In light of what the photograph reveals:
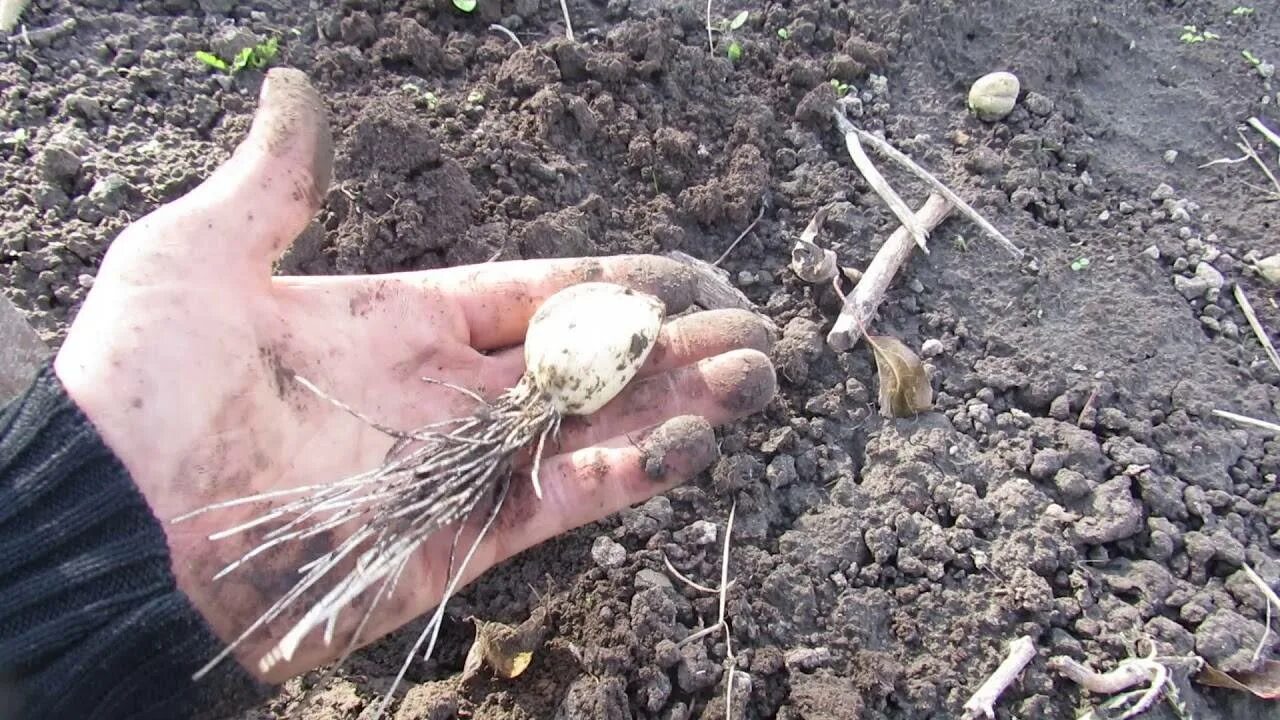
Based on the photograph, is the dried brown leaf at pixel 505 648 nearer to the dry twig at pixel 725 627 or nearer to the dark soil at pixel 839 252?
the dark soil at pixel 839 252

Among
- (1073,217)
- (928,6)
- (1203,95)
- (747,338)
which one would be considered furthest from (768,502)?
(1203,95)

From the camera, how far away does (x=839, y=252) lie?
2.66m

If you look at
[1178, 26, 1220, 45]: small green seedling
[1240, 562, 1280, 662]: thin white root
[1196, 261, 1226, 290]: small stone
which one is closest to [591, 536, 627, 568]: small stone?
[1240, 562, 1280, 662]: thin white root

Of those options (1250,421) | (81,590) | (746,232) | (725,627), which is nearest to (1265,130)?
(1250,421)

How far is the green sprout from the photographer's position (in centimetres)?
278

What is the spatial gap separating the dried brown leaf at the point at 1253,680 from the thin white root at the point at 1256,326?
0.96m

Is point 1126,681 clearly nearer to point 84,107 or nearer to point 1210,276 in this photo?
point 1210,276

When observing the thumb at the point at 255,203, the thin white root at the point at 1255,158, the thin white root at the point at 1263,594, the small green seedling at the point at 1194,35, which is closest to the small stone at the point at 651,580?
the thumb at the point at 255,203

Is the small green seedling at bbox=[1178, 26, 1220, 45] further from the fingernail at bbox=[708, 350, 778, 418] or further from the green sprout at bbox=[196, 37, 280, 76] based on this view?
the green sprout at bbox=[196, 37, 280, 76]

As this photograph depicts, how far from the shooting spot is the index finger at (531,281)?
229 centimetres

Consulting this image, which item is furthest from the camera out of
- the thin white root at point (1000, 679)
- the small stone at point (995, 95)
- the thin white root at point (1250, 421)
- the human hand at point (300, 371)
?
the small stone at point (995, 95)

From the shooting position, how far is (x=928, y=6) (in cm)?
311

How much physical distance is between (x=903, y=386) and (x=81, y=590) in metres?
1.94

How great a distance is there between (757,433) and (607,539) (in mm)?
497
